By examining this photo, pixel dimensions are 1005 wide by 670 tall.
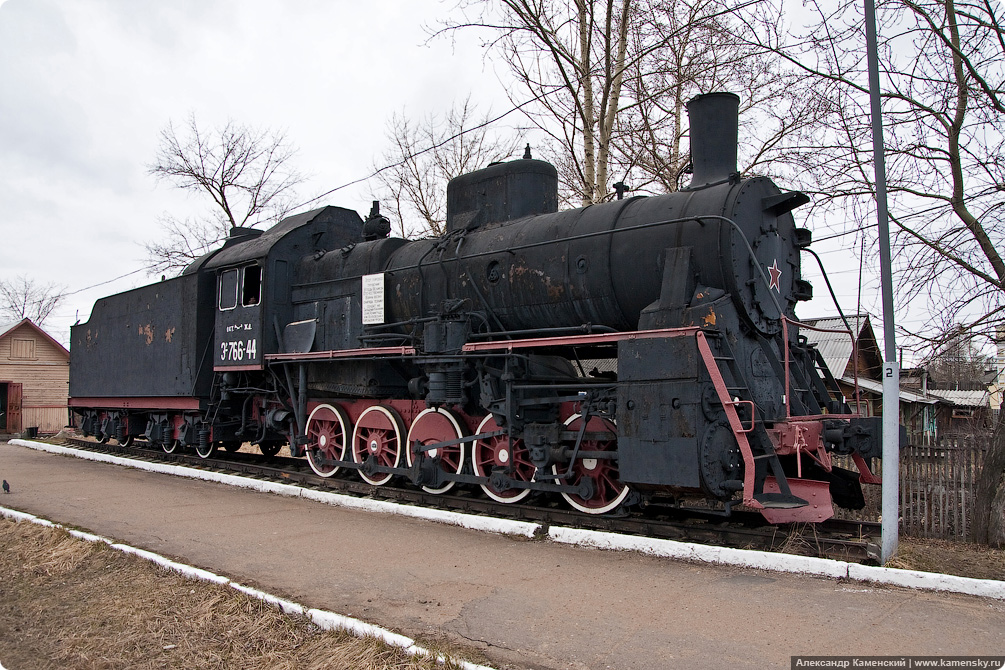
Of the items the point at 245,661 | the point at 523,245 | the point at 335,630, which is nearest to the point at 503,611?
the point at 335,630

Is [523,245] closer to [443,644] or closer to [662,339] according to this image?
[662,339]

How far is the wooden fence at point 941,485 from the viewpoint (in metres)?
8.36

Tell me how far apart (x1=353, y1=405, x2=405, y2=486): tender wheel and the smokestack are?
5.01 m

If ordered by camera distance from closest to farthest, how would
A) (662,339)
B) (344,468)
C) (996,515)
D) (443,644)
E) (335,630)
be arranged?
(443,644)
(335,630)
(662,339)
(996,515)
(344,468)

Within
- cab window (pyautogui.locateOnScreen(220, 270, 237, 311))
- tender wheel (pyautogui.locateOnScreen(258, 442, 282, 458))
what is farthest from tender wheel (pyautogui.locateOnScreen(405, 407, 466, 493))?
tender wheel (pyautogui.locateOnScreen(258, 442, 282, 458))

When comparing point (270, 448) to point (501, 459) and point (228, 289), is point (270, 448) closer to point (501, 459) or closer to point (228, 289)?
point (228, 289)

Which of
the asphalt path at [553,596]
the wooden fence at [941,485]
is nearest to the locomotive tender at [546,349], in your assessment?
the asphalt path at [553,596]

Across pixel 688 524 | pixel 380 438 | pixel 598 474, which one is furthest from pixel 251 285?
pixel 688 524

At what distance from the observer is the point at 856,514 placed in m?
9.27

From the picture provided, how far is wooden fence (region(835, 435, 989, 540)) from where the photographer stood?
836cm

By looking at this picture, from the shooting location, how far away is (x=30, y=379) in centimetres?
2844

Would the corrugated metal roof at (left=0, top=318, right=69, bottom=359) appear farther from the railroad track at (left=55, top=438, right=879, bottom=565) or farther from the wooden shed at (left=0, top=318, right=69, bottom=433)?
the railroad track at (left=55, top=438, right=879, bottom=565)

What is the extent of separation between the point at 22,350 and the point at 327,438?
2438 centimetres

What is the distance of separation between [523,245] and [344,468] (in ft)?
16.0
